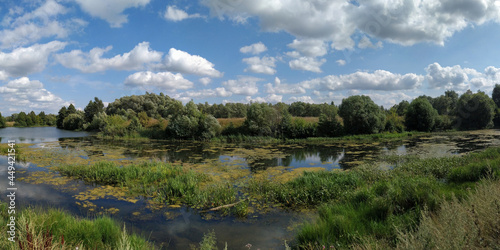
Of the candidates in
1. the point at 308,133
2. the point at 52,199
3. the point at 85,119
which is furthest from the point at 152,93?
the point at 52,199

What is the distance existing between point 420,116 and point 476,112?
13459mm

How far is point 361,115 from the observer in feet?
110

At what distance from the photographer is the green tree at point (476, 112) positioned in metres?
43.2

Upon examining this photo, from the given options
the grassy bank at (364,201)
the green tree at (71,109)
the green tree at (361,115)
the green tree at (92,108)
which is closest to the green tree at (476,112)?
the green tree at (361,115)

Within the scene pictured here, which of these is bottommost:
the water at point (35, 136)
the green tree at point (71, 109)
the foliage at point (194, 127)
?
the water at point (35, 136)

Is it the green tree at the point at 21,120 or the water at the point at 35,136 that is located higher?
the green tree at the point at 21,120

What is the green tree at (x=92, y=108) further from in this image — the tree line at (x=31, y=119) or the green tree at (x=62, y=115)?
the tree line at (x=31, y=119)

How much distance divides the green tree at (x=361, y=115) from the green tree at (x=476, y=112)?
880 inches

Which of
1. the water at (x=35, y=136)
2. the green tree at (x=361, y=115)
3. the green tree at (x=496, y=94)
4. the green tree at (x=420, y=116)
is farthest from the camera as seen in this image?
the green tree at (x=496, y=94)

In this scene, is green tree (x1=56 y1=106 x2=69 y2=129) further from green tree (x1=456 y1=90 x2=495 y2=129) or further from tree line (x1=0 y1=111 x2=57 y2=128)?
green tree (x1=456 y1=90 x2=495 y2=129)

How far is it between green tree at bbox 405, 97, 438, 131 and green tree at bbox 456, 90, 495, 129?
31.1 feet

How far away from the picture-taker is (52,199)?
9.24 m

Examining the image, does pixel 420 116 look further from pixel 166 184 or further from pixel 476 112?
pixel 166 184

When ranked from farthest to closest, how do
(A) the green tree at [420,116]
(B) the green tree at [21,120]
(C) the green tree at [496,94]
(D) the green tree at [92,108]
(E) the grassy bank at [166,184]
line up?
(B) the green tree at [21,120] < (D) the green tree at [92,108] < (C) the green tree at [496,94] < (A) the green tree at [420,116] < (E) the grassy bank at [166,184]
